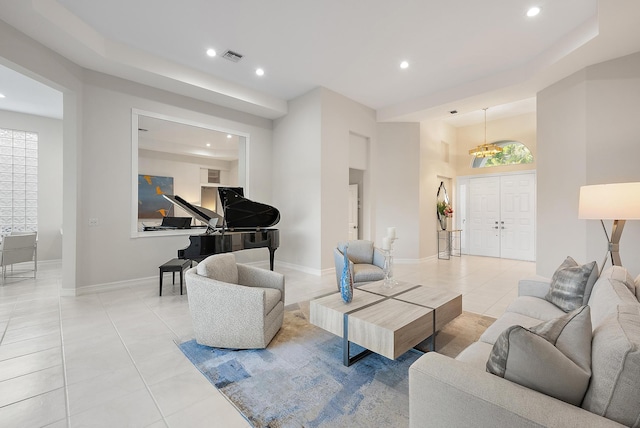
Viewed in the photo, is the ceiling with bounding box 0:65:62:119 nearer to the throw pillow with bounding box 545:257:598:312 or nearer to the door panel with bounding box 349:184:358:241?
the door panel with bounding box 349:184:358:241

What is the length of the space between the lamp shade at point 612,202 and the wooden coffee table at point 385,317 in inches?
69.8

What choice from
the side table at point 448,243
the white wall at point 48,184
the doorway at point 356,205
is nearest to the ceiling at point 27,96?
the white wall at point 48,184

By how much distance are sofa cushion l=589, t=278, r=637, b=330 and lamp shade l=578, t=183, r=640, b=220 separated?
1.34 m

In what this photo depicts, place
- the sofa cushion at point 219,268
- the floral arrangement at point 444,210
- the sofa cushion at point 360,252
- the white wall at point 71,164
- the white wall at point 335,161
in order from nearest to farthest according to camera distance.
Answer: the sofa cushion at point 219,268 < the white wall at point 71,164 < the sofa cushion at point 360,252 < the white wall at point 335,161 < the floral arrangement at point 444,210

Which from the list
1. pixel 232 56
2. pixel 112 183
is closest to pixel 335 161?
pixel 232 56

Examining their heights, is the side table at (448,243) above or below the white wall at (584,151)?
below

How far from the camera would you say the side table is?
7755mm

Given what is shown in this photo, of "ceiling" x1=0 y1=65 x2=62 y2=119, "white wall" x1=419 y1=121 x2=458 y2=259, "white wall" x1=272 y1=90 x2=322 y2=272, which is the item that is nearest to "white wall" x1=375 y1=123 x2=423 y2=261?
"white wall" x1=419 y1=121 x2=458 y2=259

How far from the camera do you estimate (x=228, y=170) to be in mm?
7348

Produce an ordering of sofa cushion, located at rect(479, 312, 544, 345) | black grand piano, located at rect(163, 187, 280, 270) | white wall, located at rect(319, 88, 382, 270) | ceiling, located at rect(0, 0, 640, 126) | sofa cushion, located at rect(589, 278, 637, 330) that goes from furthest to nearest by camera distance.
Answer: white wall, located at rect(319, 88, 382, 270) → black grand piano, located at rect(163, 187, 280, 270) → ceiling, located at rect(0, 0, 640, 126) → sofa cushion, located at rect(479, 312, 544, 345) → sofa cushion, located at rect(589, 278, 637, 330)

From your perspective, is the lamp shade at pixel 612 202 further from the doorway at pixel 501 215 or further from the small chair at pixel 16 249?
the small chair at pixel 16 249

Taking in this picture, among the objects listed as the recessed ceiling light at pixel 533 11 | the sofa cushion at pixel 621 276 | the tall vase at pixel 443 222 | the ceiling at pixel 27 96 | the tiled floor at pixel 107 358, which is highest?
the recessed ceiling light at pixel 533 11

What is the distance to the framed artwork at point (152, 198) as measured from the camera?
5.70m

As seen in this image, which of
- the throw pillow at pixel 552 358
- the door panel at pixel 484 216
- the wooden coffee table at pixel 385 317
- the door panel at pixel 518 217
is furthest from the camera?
the door panel at pixel 484 216
